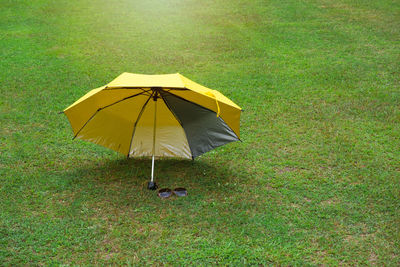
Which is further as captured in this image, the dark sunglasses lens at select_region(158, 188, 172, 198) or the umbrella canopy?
the umbrella canopy

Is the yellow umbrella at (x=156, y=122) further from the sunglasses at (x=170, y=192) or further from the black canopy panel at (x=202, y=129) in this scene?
the sunglasses at (x=170, y=192)

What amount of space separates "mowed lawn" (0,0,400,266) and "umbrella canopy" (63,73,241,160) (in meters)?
0.57

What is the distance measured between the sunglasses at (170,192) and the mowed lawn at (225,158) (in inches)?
3.4

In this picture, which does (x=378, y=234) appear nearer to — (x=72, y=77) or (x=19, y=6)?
(x=72, y=77)

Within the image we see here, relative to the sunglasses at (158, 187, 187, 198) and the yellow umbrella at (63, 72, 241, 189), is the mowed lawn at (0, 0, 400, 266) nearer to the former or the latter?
the sunglasses at (158, 187, 187, 198)

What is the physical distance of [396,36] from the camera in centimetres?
1341

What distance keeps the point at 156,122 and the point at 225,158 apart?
1.54 meters

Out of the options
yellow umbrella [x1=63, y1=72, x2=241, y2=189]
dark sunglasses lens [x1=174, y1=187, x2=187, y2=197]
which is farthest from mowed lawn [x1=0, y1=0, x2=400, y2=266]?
yellow umbrella [x1=63, y1=72, x2=241, y2=189]

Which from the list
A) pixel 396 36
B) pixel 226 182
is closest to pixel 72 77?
pixel 226 182

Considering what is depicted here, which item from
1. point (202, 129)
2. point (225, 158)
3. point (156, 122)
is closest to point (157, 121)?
point (156, 122)

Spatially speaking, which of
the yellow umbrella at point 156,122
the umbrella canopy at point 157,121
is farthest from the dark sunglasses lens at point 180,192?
the umbrella canopy at point 157,121

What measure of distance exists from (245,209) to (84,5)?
13546 mm

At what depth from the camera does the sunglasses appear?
6.02 m

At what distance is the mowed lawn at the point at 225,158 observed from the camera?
5.23 meters
